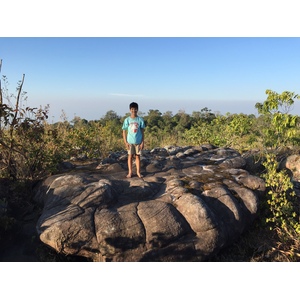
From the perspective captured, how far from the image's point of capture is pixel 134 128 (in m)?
5.48

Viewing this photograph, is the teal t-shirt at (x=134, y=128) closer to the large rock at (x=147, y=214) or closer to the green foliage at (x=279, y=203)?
the large rock at (x=147, y=214)

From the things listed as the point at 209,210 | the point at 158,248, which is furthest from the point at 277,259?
the point at 158,248

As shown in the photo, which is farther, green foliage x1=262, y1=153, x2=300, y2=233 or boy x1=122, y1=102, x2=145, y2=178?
boy x1=122, y1=102, x2=145, y2=178

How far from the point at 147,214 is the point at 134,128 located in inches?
78.4

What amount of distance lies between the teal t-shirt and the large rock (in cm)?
82

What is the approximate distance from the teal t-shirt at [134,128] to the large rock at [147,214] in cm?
82

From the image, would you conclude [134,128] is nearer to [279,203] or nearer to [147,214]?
[147,214]

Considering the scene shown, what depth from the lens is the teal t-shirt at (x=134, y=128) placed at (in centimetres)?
548

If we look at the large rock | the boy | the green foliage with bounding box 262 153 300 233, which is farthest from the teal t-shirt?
the green foliage with bounding box 262 153 300 233

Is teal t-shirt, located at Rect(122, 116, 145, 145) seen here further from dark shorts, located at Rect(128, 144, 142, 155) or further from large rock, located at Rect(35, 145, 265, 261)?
large rock, located at Rect(35, 145, 265, 261)

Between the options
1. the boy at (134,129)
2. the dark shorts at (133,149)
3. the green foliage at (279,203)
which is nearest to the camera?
the green foliage at (279,203)

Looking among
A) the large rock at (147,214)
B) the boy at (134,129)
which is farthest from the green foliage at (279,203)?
the boy at (134,129)

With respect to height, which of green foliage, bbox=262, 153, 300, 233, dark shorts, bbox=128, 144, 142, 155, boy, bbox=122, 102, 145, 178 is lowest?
green foliage, bbox=262, 153, 300, 233

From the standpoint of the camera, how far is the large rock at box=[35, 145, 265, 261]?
3.88 m
